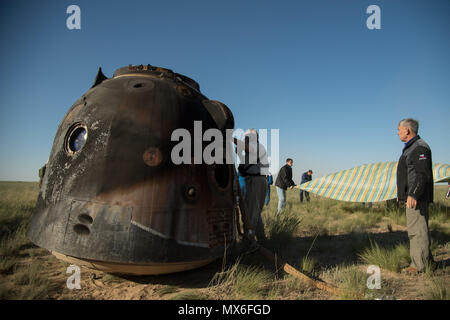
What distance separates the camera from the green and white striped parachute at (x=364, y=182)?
816cm

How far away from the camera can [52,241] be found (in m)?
3.01

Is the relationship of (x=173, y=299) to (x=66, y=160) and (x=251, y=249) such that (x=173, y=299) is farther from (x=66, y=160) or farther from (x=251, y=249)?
(x=66, y=160)

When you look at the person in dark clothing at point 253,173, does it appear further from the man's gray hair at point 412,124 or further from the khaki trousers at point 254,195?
the man's gray hair at point 412,124

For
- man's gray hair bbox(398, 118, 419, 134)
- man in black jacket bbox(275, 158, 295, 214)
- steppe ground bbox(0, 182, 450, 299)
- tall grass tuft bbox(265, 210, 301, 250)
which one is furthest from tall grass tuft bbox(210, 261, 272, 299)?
man in black jacket bbox(275, 158, 295, 214)

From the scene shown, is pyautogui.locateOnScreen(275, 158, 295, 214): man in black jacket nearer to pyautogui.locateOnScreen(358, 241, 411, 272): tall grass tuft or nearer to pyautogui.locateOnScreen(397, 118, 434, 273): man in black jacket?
pyautogui.locateOnScreen(358, 241, 411, 272): tall grass tuft

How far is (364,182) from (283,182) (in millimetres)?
2830

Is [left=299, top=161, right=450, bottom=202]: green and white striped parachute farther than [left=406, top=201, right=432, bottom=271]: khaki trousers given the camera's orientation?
Yes

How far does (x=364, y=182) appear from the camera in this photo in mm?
8852

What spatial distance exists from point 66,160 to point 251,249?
121 inches

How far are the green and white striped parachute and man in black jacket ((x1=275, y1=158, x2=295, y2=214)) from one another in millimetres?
689

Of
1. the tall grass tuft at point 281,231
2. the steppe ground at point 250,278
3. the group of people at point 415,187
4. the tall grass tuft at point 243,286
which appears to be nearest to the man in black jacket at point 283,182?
the tall grass tuft at point 281,231

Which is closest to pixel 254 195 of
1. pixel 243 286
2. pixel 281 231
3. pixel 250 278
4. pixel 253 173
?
pixel 253 173

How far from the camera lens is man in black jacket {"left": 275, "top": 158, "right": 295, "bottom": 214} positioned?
9.70m
